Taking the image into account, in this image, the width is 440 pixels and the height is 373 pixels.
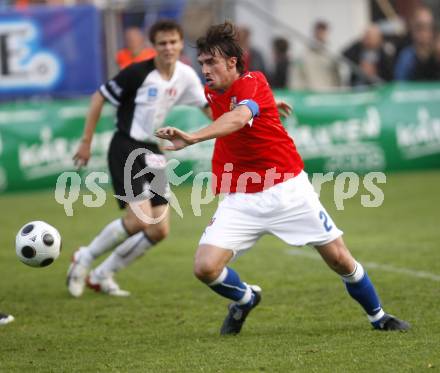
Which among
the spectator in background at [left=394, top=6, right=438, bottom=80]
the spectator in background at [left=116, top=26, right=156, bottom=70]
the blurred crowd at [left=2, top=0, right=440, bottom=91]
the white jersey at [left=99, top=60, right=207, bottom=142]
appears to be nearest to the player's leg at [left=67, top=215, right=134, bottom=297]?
the white jersey at [left=99, top=60, right=207, bottom=142]

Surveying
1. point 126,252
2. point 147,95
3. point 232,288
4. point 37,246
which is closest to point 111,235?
point 126,252

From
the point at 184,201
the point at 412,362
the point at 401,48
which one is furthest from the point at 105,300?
the point at 401,48

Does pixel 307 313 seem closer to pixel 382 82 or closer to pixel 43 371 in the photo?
pixel 43 371

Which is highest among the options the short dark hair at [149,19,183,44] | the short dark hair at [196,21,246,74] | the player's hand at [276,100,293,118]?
the short dark hair at [196,21,246,74]

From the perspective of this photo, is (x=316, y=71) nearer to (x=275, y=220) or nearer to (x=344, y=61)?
(x=344, y=61)

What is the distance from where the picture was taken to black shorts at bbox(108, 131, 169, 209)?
28.1ft

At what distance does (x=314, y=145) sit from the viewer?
16750mm

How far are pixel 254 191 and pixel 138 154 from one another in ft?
7.61

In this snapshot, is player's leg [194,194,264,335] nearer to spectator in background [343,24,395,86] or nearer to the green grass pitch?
the green grass pitch

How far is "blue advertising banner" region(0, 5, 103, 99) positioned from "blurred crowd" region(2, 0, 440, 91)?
73cm

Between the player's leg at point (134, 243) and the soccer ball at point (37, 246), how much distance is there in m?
1.39

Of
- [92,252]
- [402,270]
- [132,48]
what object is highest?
[92,252]

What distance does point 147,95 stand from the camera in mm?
8586

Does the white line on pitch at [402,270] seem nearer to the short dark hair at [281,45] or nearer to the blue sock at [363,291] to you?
the blue sock at [363,291]
